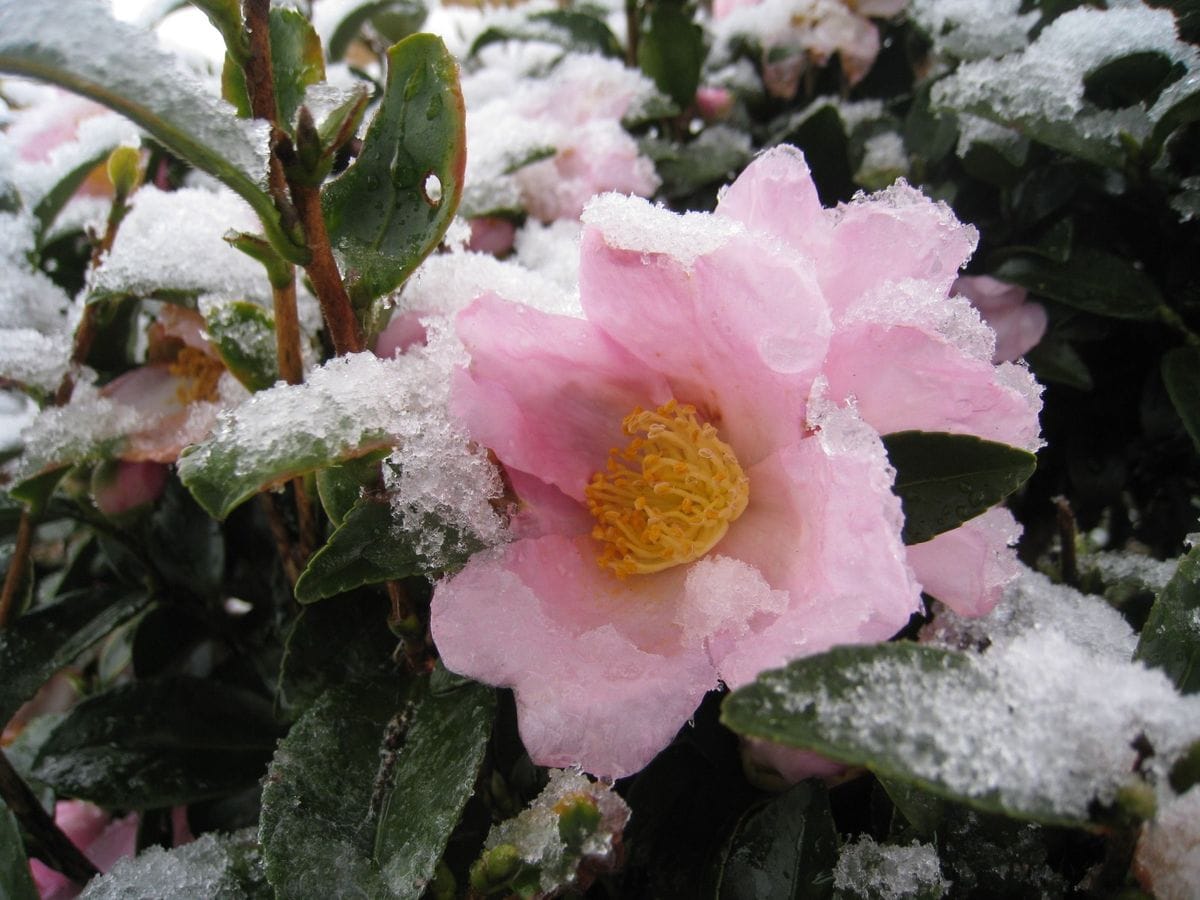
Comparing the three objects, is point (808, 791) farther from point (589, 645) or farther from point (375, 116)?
point (375, 116)

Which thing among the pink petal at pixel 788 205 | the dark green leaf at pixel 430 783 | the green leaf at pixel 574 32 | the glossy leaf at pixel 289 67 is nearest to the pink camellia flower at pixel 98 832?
the dark green leaf at pixel 430 783

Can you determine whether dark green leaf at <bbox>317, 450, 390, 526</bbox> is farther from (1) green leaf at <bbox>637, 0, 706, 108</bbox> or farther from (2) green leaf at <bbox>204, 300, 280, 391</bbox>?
(1) green leaf at <bbox>637, 0, 706, 108</bbox>

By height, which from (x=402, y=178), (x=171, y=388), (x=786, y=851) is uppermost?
(x=402, y=178)

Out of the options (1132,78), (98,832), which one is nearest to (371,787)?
(98,832)

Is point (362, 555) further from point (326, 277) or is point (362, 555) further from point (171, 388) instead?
point (171, 388)

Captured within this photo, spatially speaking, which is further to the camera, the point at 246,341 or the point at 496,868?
the point at 246,341

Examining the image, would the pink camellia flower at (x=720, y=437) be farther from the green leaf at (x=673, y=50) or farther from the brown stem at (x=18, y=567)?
the green leaf at (x=673, y=50)

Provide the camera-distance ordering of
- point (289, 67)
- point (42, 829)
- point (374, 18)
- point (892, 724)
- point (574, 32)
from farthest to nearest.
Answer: point (374, 18), point (574, 32), point (42, 829), point (289, 67), point (892, 724)
